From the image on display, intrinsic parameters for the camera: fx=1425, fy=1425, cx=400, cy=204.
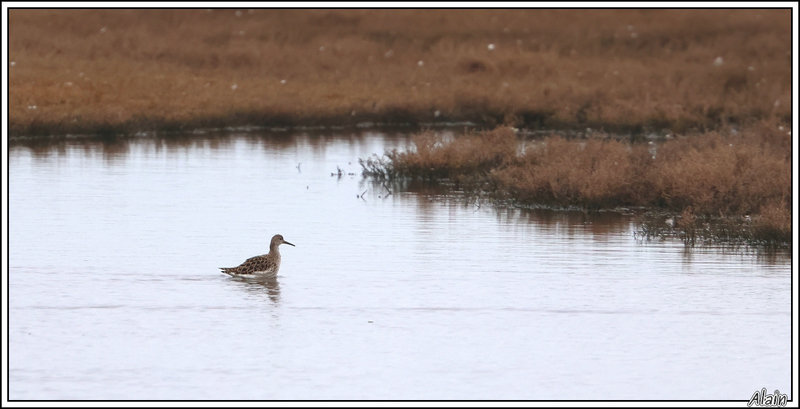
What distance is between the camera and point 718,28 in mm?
66250

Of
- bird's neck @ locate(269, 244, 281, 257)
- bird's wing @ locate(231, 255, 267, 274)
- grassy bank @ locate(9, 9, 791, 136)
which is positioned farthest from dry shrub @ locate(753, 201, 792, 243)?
grassy bank @ locate(9, 9, 791, 136)

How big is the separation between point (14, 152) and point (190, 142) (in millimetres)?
5829

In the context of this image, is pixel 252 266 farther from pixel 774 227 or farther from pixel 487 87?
pixel 487 87

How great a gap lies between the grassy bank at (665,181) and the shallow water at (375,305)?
2.42ft

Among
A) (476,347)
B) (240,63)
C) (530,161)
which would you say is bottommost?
(476,347)

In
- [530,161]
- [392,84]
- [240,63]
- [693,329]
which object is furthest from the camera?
[240,63]

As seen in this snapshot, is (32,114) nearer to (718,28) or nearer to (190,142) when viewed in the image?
(190,142)

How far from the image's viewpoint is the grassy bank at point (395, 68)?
4203 centimetres

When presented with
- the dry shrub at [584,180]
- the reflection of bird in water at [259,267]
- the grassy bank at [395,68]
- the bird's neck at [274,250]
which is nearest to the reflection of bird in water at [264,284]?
the reflection of bird in water at [259,267]

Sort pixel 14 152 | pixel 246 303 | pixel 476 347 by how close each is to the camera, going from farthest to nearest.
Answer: pixel 14 152 < pixel 246 303 < pixel 476 347

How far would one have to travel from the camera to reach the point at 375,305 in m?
14.7

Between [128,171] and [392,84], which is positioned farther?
[392,84]

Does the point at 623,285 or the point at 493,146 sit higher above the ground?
the point at 493,146

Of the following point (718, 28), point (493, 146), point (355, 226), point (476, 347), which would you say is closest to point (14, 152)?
point (493, 146)
